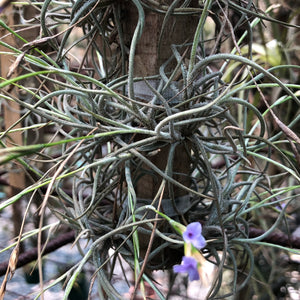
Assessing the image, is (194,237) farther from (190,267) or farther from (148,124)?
(148,124)

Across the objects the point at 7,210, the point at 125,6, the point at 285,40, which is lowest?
the point at 7,210

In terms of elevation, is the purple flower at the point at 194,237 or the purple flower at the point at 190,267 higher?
the purple flower at the point at 194,237

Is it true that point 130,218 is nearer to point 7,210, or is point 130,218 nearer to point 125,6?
point 125,6

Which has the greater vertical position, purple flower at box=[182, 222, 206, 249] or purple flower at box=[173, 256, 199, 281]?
purple flower at box=[182, 222, 206, 249]

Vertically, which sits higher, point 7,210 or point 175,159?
point 175,159

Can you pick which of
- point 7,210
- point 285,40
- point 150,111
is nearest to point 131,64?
point 150,111

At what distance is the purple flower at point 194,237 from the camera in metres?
0.23

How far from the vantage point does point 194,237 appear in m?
0.24

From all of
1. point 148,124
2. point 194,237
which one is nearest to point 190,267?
point 194,237

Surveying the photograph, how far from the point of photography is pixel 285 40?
96 centimetres

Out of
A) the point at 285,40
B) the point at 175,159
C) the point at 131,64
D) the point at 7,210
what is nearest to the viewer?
the point at 131,64

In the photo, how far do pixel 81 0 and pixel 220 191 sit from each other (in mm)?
229

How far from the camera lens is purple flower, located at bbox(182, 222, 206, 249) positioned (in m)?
0.23

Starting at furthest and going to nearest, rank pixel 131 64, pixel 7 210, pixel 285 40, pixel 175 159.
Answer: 1. pixel 7 210
2. pixel 285 40
3. pixel 175 159
4. pixel 131 64
